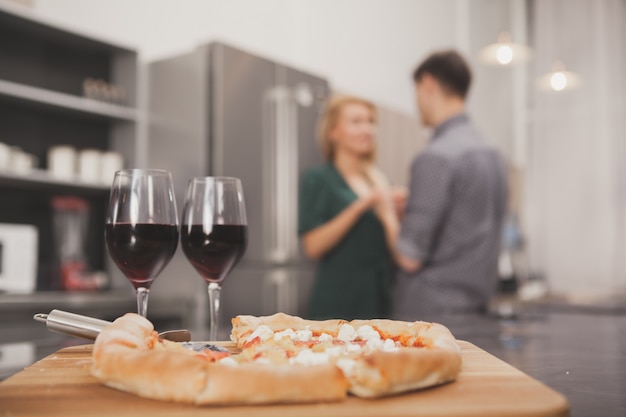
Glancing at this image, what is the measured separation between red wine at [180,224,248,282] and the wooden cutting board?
0.27m

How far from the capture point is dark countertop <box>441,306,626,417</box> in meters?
0.64

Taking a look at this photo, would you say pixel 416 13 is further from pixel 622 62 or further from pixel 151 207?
pixel 151 207

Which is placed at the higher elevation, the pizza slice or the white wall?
the white wall

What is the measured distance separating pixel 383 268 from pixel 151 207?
1.91m

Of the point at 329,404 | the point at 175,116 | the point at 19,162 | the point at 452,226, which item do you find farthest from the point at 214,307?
the point at 175,116

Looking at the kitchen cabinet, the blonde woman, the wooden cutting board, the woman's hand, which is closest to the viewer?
the wooden cutting board

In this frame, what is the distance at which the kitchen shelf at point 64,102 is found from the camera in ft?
8.66

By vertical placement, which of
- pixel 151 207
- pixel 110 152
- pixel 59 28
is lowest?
pixel 151 207

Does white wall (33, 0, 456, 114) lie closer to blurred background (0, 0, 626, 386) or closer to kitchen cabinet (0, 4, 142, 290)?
blurred background (0, 0, 626, 386)

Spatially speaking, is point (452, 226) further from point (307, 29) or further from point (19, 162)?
point (307, 29)

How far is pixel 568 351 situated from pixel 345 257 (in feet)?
5.29

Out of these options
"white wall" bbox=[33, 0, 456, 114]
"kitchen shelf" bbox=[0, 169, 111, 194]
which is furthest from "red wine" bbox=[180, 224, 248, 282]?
"white wall" bbox=[33, 0, 456, 114]

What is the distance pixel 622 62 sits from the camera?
561 cm

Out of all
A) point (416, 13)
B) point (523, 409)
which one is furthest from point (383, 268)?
point (416, 13)
